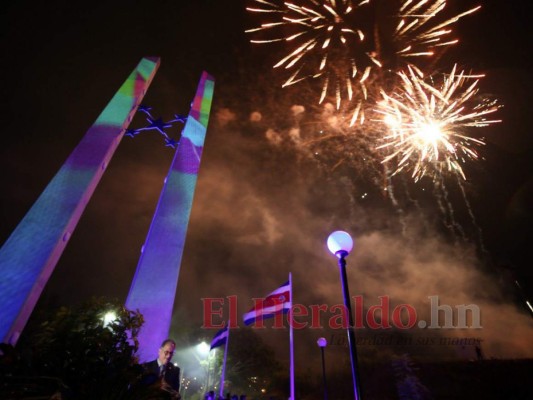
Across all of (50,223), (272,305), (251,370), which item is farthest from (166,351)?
(251,370)

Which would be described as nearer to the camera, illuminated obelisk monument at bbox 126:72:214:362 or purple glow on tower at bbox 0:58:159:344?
purple glow on tower at bbox 0:58:159:344

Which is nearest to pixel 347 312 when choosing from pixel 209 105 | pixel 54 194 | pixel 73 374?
pixel 73 374

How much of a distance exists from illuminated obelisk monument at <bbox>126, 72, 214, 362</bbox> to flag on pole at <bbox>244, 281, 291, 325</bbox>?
427 centimetres

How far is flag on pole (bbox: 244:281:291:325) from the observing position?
40.1ft

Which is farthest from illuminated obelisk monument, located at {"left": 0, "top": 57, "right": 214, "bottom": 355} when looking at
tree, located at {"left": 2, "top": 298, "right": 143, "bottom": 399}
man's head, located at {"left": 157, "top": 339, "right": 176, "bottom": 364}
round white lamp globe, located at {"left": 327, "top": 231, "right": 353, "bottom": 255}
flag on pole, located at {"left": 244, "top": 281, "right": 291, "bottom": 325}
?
tree, located at {"left": 2, "top": 298, "right": 143, "bottom": 399}

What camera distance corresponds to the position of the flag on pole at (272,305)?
40.1 ft

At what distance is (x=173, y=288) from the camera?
33.0 feet

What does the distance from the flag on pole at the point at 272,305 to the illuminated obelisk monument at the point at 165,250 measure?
4.27 meters

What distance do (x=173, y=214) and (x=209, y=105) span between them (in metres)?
7.51

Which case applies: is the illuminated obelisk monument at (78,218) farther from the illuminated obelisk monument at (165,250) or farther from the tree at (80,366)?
the tree at (80,366)

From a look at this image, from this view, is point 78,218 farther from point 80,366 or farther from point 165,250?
point 80,366

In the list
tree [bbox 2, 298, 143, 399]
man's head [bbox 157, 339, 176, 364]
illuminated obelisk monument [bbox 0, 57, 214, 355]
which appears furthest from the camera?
illuminated obelisk monument [bbox 0, 57, 214, 355]

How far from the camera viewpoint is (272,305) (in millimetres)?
12594

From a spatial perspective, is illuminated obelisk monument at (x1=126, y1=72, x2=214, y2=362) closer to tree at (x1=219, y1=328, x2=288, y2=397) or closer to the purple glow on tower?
the purple glow on tower
